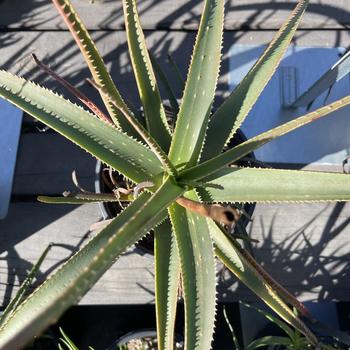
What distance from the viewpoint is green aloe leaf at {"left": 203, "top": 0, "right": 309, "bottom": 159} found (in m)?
0.58

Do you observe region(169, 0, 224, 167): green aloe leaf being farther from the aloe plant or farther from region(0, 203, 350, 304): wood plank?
region(0, 203, 350, 304): wood plank

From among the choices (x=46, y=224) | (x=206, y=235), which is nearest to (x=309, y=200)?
(x=206, y=235)

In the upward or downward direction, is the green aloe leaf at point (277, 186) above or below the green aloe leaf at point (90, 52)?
below

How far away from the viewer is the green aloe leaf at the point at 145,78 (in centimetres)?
58

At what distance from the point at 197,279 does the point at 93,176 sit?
1.25 ft

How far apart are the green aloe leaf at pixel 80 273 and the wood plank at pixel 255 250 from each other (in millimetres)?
344

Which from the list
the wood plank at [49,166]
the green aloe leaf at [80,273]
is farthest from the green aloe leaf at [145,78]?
the wood plank at [49,166]

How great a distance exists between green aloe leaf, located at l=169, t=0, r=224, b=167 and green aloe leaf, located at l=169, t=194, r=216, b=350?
8 cm

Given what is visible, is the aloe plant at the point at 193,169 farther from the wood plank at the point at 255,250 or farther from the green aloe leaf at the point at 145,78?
the wood plank at the point at 255,250

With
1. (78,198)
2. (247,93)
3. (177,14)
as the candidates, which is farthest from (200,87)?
(177,14)

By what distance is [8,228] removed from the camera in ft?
2.80

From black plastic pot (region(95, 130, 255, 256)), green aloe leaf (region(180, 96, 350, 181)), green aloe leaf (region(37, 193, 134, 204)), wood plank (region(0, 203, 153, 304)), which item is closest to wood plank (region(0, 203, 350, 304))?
wood plank (region(0, 203, 153, 304))

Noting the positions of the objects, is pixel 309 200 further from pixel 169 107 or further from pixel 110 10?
pixel 110 10

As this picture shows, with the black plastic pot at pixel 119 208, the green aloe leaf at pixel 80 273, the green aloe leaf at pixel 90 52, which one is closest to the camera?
the green aloe leaf at pixel 80 273
